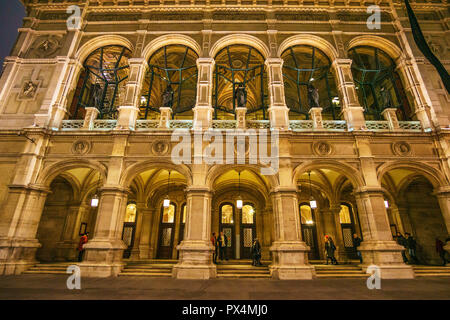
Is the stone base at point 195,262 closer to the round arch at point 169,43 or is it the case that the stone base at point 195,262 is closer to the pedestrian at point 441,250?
the round arch at point 169,43

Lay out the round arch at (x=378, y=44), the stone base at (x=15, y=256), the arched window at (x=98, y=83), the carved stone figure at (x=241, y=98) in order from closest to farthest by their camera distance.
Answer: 1. the stone base at (x=15, y=256)
2. the carved stone figure at (x=241, y=98)
3. the arched window at (x=98, y=83)
4. the round arch at (x=378, y=44)

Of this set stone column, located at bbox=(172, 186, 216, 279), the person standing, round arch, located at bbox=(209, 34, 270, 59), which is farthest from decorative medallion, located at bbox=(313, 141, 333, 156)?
the person standing

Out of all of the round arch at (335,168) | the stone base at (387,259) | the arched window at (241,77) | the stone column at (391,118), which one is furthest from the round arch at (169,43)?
the stone base at (387,259)

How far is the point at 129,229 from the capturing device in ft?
54.6

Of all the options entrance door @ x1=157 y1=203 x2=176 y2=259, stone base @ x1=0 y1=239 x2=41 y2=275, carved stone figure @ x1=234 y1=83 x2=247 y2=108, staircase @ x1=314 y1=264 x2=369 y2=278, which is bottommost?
staircase @ x1=314 y1=264 x2=369 y2=278

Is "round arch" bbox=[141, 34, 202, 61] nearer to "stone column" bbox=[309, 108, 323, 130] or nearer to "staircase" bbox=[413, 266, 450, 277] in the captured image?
Result: "stone column" bbox=[309, 108, 323, 130]

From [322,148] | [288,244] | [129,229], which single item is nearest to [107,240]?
[129,229]

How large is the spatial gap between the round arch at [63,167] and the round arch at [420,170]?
13355mm

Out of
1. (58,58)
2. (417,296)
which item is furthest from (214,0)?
(417,296)

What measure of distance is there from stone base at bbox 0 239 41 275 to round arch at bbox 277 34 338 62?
16.5m

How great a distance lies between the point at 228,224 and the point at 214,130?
8.20 m

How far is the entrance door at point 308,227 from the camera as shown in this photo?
53.6ft

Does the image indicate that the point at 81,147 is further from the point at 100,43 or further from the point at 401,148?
the point at 401,148

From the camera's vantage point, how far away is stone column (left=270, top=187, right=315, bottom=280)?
924 centimetres
